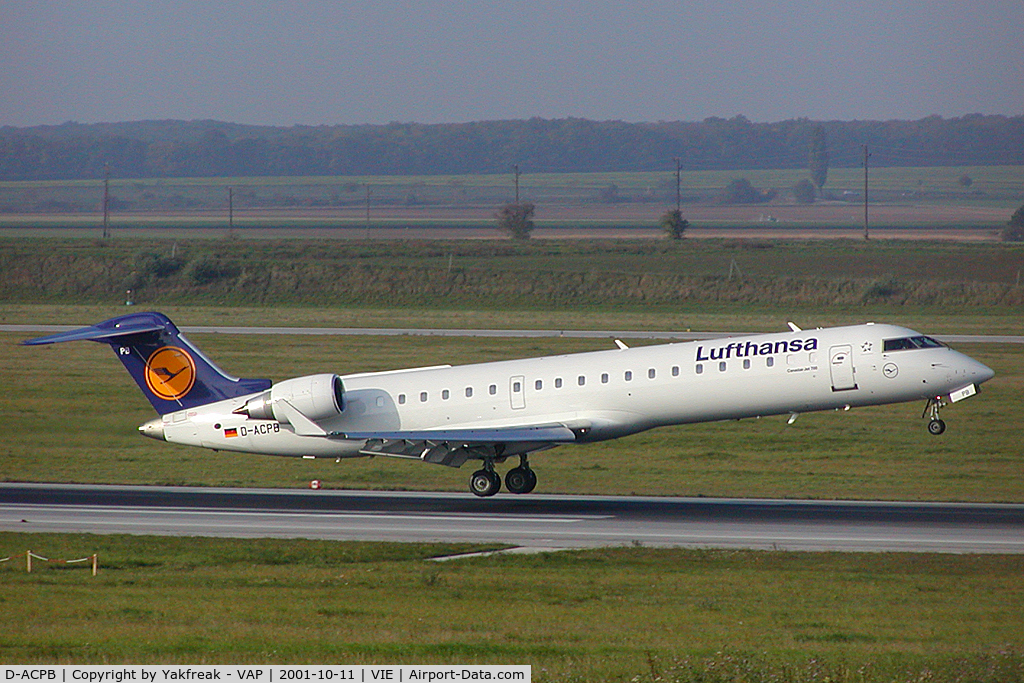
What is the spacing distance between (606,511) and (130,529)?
35.3ft

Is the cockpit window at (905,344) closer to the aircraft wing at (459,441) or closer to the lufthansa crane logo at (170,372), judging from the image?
the aircraft wing at (459,441)

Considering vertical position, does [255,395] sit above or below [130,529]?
above

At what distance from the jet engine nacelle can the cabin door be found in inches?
484

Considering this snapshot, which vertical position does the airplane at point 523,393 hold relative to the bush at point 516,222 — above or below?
below

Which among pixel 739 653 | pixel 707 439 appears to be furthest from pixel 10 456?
pixel 739 653

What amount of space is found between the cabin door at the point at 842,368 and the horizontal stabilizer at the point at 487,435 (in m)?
6.45

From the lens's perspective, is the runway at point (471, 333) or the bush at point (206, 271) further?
the bush at point (206, 271)

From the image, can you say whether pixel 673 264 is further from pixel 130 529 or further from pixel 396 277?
pixel 130 529

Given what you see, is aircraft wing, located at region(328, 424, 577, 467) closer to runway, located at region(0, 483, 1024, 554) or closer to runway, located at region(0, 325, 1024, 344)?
runway, located at region(0, 483, 1024, 554)

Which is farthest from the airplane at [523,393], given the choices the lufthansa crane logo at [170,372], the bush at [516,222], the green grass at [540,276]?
the bush at [516,222]

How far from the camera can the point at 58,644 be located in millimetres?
16281

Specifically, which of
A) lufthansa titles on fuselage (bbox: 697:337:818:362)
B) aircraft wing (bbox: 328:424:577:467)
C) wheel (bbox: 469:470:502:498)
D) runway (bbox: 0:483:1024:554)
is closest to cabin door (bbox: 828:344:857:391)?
lufthansa titles on fuselage (bbox: 697:337:818:362)

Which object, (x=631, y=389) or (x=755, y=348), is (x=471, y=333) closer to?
(x=631, y=389)

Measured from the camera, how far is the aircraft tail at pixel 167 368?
1270 inches
